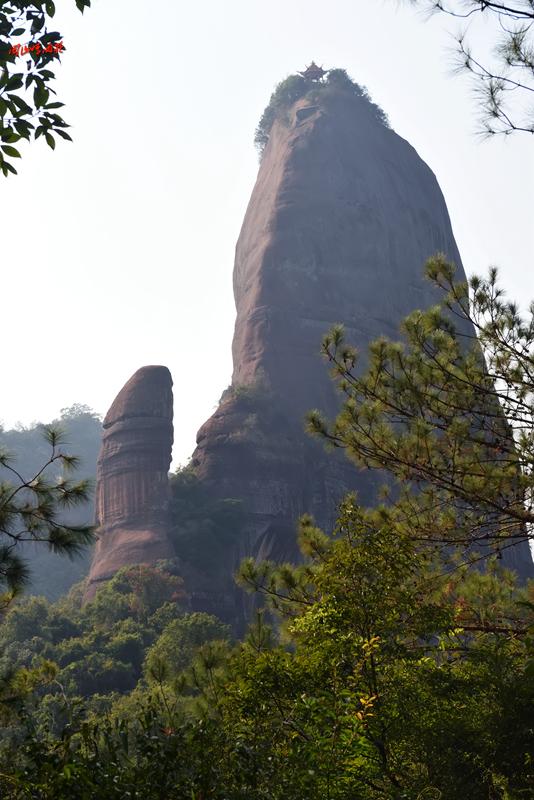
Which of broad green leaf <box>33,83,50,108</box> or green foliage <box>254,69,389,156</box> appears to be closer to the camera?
broad green leaf <box>33,83,50,108</box>

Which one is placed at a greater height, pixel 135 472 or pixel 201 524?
pixel 135 472

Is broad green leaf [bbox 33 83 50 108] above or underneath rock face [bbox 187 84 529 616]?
underneath

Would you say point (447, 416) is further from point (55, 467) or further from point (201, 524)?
point (55, 467)

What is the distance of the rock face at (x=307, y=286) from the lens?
1672 inches

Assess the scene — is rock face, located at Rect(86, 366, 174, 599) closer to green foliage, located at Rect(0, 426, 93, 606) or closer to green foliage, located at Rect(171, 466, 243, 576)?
green foliage, located at Rect(171, 466, 243, 576)

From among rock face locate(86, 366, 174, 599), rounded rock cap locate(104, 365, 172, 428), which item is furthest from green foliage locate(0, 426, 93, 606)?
rounded rock cap locate(104, 365, 172, 428)

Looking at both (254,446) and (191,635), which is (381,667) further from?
(254,446)

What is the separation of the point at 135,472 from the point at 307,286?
18.3 meters

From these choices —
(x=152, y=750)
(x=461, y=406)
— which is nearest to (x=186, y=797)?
(x=152, y=750)

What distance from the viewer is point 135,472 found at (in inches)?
1559

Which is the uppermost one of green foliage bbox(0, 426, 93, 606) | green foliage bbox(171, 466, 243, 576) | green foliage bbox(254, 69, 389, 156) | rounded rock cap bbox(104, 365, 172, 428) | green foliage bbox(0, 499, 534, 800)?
green foliage bbox(254, 69, 389, 156)

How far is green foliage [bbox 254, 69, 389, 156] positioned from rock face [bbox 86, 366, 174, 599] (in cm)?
3080

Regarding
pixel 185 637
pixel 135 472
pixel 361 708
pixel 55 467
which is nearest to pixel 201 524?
pixel 135 472

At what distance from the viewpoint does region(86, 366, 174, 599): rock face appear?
126ft
